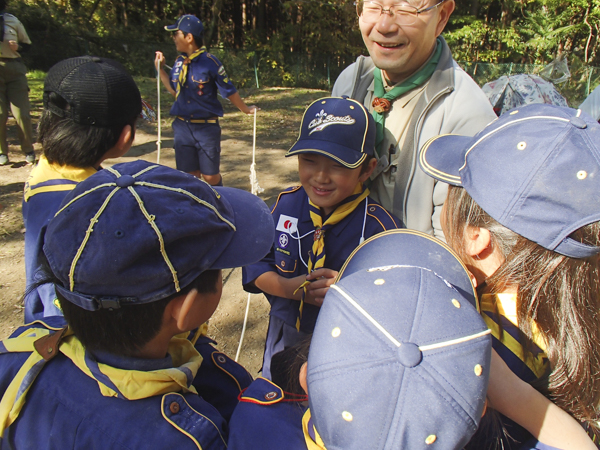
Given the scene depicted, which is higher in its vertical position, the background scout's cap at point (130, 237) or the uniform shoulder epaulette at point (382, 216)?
the background scout's cap at point (130, 237)

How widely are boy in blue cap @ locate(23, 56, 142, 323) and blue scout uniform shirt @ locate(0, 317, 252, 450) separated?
0.79 meters

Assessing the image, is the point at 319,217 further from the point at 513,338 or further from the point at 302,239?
the point at 513,338

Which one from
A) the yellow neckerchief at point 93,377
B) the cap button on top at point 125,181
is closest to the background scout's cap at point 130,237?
the cap button on top at point 125,181

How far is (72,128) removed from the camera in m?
1.77

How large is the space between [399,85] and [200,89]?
11.0 ft

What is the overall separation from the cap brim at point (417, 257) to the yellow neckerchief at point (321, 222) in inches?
30.5

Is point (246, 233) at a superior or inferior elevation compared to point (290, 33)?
superior

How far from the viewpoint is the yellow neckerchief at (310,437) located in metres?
0.97

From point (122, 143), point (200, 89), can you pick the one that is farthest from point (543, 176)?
point (200, 89)

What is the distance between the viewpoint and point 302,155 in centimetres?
195

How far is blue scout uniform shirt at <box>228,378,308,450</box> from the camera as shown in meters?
0.99

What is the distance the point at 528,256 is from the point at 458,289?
25cm

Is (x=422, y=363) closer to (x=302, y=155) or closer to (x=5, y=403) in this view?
(x=5, y=403)

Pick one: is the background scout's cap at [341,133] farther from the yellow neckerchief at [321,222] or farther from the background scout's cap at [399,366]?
the background scout's cap at [399,366]
